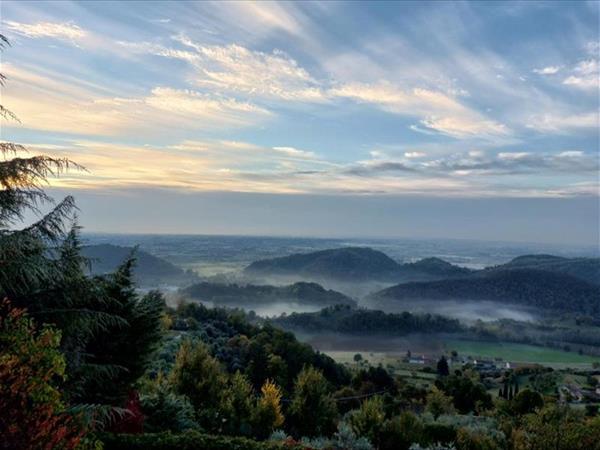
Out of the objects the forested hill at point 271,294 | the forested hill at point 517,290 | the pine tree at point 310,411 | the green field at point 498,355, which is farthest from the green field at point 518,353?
the pine tree at point 310,411

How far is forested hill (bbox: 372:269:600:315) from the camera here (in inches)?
5802

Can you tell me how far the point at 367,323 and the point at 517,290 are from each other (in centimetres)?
6382

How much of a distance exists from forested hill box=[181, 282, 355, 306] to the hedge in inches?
5598

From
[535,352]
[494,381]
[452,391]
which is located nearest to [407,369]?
[494,381]

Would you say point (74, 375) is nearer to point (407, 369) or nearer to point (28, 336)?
point (28, 336)

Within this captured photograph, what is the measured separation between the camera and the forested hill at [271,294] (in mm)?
155625

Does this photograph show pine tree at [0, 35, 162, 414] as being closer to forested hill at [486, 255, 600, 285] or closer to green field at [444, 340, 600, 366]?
green field at [444, 340, 600, 366]

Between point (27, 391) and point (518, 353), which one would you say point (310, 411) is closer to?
point (27, 391)

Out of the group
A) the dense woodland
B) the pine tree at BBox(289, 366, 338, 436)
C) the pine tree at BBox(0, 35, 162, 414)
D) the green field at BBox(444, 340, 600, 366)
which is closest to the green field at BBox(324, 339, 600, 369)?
the green field at BBox(444, 340, 600, 366)

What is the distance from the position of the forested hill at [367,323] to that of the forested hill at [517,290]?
31871mm

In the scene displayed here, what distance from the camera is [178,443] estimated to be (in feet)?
41.3

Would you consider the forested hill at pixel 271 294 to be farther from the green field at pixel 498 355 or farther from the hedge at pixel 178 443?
the hedge at pixel 178 443

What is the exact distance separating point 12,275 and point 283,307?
153m

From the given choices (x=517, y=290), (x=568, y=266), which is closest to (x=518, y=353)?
(x=517, y=290)
